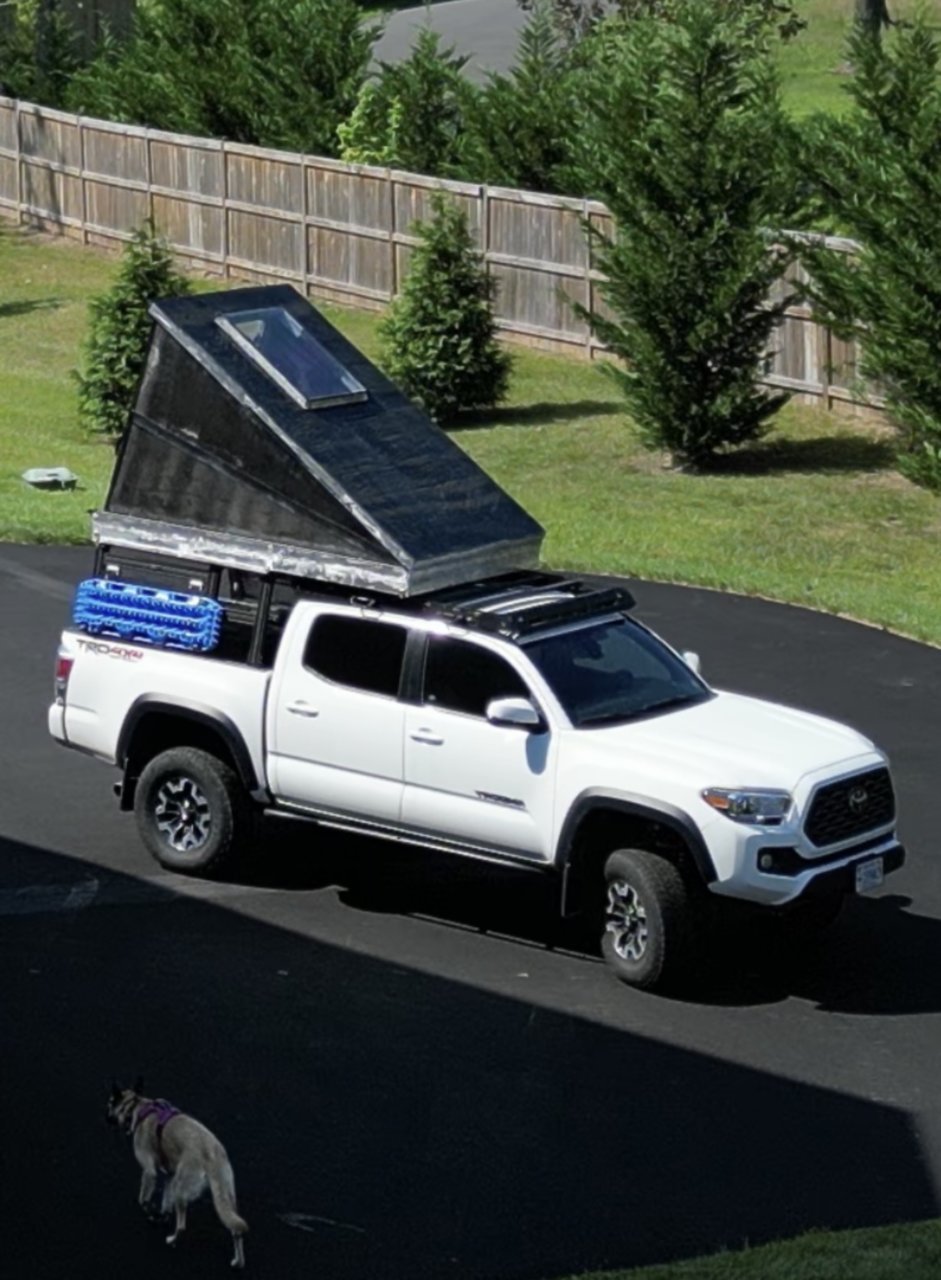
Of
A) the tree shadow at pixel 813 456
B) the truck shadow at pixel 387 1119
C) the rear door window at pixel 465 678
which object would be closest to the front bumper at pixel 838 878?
the truck shadow at pixel 387 1119

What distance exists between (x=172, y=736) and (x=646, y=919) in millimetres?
3601

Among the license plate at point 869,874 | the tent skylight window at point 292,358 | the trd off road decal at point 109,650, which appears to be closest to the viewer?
the license plate at point 869,874

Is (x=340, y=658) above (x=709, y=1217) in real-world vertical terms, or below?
above

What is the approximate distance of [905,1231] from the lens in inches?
379

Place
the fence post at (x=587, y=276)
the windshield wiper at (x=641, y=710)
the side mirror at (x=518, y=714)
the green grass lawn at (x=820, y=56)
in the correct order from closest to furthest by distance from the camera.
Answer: the side mirror at (x=518, y=714) → the windshield wiper at (x=641, y=710) → the fence post at (x=587, y=276) → the green grass lawn at (x=820, y=56)

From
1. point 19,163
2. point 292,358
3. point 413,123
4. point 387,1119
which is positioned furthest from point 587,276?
point 387,1119

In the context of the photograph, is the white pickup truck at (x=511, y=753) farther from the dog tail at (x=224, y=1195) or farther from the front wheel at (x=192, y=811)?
the dog tail at (x=224, y=1195)

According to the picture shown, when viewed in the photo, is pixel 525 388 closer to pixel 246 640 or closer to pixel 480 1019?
pixel 246 640

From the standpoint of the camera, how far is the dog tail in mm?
9180

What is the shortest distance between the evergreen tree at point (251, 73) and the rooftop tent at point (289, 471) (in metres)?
25.9

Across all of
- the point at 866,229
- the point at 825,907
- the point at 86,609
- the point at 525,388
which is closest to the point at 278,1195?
the point at 825,907

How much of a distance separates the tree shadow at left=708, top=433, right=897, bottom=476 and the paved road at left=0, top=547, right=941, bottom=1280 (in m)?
12.1

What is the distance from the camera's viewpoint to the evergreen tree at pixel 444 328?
98.0 feet

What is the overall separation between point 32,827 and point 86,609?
1583mm
